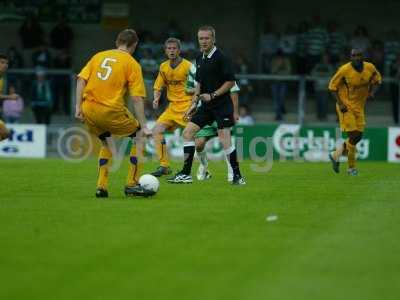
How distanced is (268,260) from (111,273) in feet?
4.59

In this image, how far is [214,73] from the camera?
52.2ft

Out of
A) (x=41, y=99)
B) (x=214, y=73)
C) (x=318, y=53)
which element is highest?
(x=318, y=53)

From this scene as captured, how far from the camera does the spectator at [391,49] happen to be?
29078 millimetres

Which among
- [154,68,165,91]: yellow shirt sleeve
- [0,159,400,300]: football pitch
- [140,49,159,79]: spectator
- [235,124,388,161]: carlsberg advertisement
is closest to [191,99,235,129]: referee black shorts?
[0,159,400,300]: football pitch

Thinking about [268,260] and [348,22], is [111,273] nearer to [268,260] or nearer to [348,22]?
[268,260]

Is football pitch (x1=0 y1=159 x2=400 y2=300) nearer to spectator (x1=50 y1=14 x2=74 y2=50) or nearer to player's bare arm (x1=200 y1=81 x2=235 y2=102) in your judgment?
player's bare arm (x1=200 y1=81 x2=235 y2=102)

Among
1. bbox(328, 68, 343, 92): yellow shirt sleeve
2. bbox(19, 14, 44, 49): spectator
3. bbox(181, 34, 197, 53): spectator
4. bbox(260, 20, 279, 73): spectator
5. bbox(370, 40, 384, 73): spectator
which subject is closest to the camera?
bbox(328, 68, 343, 92): yellow shirt sleeve

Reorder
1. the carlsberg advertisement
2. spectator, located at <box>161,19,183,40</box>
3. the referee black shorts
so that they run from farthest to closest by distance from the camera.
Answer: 1. spectator, located at <box>161,19,183,40</box>
2. the carlsberg advertisement
3. the referee black shorts

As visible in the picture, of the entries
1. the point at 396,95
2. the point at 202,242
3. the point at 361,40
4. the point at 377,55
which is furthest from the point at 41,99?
the point at 202,242

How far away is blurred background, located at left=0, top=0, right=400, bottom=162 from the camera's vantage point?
1118 inches

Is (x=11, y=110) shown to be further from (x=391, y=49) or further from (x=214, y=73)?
(x=214, y=73)

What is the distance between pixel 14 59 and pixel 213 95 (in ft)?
52.0

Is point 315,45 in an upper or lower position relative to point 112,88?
upper

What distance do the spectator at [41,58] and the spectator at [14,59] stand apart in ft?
1.53
